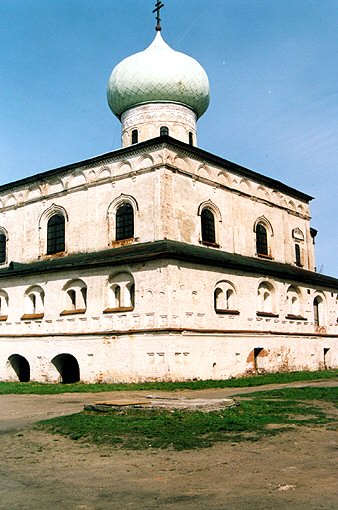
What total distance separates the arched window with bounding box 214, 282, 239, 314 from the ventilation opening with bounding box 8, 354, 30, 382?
9.23m

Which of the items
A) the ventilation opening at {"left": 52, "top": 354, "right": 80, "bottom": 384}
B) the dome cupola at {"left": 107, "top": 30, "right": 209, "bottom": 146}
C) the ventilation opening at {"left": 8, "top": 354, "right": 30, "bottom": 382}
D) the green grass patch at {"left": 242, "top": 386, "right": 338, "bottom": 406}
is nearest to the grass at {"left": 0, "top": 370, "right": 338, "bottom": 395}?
the ventilation opening at {"left": 52, "top": 354, "right": 80, "bottom": 384}

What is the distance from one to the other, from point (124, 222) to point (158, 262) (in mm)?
4102

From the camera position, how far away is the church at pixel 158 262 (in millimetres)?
20062

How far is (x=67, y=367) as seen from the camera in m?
23.2

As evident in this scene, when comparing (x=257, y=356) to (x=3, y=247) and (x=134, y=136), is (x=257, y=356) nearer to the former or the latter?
(x=134, y=136)

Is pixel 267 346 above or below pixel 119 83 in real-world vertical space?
below

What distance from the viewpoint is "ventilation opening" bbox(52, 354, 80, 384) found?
22562mm

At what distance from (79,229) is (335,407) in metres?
15.5

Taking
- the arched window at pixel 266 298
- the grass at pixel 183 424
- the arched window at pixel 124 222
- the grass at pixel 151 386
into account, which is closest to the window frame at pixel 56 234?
the arched window at pixel 124 222

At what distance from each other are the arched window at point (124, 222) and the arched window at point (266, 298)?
643 cm

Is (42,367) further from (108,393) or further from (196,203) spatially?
(196,203)

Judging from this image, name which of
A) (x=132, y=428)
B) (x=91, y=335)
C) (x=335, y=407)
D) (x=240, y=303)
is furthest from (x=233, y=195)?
(x=132, y=428)

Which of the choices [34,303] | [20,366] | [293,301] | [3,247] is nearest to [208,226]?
[293,301]

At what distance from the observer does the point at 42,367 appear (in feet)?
74.2
